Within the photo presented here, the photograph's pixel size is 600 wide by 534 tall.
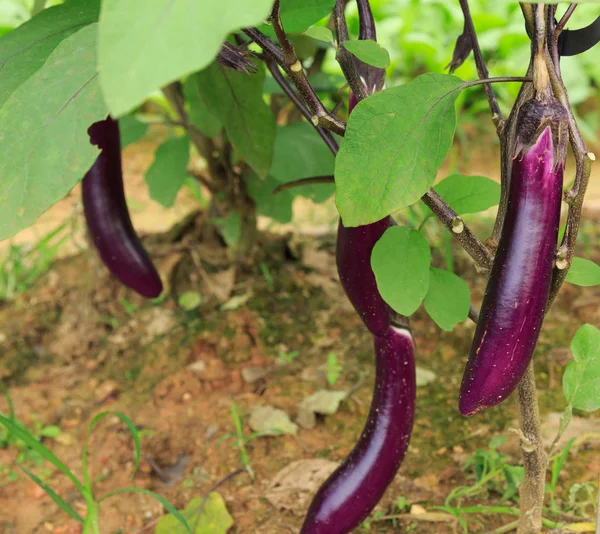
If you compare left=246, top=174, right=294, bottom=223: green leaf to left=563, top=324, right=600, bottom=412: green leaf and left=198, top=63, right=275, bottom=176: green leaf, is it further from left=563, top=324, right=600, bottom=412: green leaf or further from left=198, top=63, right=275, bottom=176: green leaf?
left=563, top=324, right=600, bottom=412: green leaf

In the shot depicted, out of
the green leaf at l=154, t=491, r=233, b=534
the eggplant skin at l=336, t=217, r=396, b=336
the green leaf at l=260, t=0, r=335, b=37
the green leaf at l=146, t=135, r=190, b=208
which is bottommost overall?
the green leaf at l=154, t=491, r=233, b=534

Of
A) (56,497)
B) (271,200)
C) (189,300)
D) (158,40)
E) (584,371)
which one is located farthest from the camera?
(189,300)

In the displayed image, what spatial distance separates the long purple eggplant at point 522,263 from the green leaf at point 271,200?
919 millimetres

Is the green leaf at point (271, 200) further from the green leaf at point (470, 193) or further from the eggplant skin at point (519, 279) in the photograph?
the eggplant skin at point (519, 279)

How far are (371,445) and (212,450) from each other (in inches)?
17.2

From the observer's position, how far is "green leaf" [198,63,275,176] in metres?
0.98

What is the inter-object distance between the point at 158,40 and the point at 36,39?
1.44 feet

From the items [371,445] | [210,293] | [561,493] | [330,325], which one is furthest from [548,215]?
[210,293]

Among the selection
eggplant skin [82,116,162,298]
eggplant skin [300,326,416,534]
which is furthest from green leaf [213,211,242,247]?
eggplant skin [300,326,416,534]

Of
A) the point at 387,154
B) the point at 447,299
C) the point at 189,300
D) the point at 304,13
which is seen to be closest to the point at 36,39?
the point at 304,13

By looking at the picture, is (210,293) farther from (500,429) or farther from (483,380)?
(483,380)

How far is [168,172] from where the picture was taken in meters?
1.43

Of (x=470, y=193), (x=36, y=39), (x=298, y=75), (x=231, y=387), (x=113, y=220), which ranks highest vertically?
(x=36, y=39)

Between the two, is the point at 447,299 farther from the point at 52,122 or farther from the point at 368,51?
the point at 52,122
